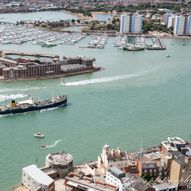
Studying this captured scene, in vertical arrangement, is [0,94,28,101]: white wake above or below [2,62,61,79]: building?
below

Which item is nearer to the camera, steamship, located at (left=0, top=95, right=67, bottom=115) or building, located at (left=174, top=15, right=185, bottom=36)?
steamship, located at (left=0, top=95, right=67, bottom=115)

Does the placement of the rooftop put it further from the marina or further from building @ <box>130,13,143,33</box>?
building @ <box>130,13,143,33</box>

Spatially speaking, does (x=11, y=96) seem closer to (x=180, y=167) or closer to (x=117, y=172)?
(x=117, y=172)

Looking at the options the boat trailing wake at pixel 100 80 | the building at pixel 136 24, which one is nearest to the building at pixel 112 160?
the boat trailing wake at pixel 100 80

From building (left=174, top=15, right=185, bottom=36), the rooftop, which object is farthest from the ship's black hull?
building (left=174, top=15, right=185, bottom=36)

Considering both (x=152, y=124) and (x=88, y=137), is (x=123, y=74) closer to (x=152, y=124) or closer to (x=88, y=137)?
(x=152, y=124)

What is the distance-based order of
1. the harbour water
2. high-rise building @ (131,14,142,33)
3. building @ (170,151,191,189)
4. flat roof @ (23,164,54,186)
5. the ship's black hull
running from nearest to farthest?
flat roof @ (23,164,54,186) < building @ (170,151,191,189) < the harbour water < the ship's black hull < high-rise building @ (131,14,142,33)
